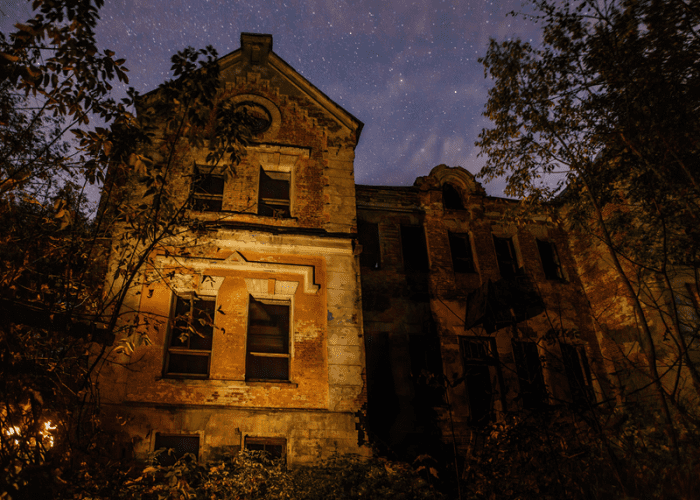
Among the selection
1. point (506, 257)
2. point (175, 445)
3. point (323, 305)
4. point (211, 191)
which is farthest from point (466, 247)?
point (175, 445)

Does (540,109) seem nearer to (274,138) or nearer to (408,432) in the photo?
(274,138)

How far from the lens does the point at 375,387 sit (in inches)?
508

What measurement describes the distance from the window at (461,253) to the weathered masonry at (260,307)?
464 centimetres

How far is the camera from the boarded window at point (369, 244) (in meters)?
14.7

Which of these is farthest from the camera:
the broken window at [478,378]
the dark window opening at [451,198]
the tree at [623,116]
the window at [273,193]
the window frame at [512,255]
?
the dark window opening at [451,198]

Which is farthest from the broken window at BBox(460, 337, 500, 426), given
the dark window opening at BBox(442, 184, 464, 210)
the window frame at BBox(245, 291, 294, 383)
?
the window frame at BBox(245, 291, 294, 383)

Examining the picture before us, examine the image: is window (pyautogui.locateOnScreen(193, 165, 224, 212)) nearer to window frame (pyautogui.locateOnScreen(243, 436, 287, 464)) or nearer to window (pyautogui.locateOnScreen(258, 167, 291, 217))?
window (pyautogui.locateOnScreen(258, 167, 291, 217))

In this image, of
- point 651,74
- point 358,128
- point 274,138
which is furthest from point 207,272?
point 651,74

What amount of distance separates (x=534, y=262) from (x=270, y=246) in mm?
9376

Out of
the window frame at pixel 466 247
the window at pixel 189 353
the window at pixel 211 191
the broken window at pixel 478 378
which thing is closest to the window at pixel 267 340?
the window at pixel 189 353

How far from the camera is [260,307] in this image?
1145 centimetres

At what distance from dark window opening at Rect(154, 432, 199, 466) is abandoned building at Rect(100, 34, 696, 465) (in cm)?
4

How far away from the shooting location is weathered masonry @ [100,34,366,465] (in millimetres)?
9750

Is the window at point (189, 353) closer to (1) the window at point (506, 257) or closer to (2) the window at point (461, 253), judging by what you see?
(2) the window at point (461, 253)
